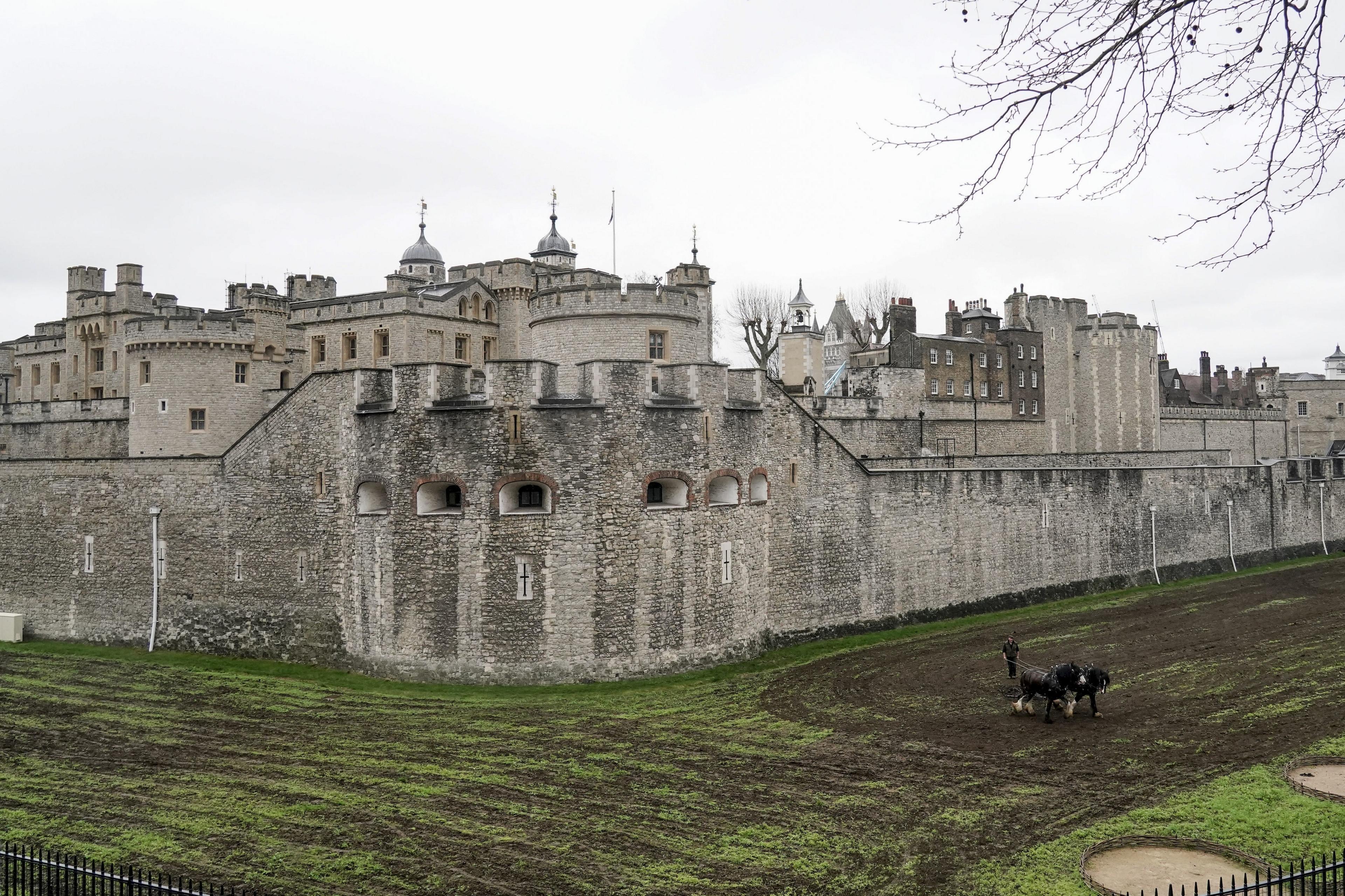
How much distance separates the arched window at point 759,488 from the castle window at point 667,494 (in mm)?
2195

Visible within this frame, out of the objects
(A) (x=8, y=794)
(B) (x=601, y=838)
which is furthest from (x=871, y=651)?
(A) (x=8, y=794)

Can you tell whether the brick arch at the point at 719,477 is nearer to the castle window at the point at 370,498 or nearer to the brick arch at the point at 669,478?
the brick arch at the point at 669,478

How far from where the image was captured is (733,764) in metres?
15.8

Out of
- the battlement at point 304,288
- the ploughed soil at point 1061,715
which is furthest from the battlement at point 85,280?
the ploughed soil at point 1061,715

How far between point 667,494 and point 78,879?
527 inches

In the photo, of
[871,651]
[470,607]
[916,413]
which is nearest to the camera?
[470,607]

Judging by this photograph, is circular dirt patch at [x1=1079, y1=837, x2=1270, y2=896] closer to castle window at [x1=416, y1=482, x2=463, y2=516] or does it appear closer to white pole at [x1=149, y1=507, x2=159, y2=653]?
castle window at [x1=416, y1=482, x2=463, y2=516]

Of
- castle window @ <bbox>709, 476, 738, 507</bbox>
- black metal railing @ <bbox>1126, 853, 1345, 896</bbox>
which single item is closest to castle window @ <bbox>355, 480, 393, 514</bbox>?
castle window @ <bbox>709, 476, 738, 507</bbox>

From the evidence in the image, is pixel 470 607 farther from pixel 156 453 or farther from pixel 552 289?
pixel 156 453

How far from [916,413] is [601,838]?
3229 centimetres

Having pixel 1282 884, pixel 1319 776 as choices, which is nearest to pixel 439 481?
pixel 1319 776

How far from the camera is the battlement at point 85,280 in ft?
147

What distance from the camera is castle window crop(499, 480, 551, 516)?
21328mm

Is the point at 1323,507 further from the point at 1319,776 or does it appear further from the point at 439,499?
the point at 439,499
